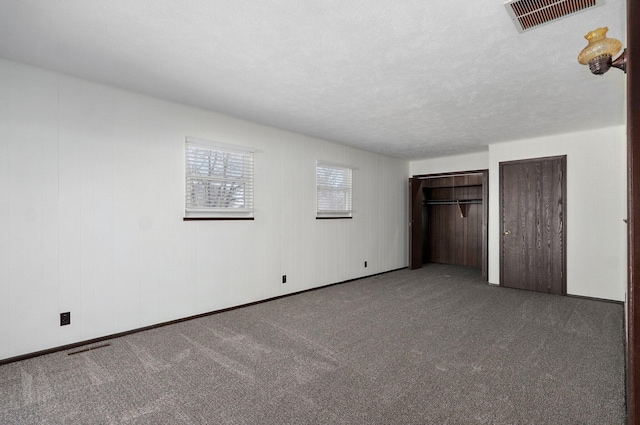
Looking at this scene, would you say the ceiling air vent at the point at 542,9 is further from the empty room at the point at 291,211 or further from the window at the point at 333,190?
the window at the point at 333,190

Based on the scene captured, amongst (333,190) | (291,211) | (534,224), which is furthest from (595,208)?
(291,211)

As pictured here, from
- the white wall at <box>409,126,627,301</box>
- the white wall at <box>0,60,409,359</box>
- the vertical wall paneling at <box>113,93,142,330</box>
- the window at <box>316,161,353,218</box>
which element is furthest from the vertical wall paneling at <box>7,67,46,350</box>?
the white wall at <box>409,126,627,301</box>

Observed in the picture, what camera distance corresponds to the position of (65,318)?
2.96 m

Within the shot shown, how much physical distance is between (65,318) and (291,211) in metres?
2.92

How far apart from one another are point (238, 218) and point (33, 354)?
2.32 metres

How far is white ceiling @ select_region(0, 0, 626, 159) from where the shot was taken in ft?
6.64

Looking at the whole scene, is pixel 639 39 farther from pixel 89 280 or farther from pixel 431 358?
pixel 89 280

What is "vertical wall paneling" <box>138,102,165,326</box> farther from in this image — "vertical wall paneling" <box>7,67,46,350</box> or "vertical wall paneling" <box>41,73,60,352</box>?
"vertical wall paneling" <box>7,67,46,350</box>

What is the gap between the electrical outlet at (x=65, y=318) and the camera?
2.95 metres

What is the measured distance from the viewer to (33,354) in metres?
2.79

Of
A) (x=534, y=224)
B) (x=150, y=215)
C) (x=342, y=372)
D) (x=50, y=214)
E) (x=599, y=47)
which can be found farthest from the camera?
(x=534, y=224)

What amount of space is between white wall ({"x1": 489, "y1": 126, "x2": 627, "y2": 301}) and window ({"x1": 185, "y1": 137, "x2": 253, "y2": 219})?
4.58 metres

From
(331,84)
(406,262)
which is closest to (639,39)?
(331,84)

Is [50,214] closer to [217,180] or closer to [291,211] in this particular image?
[217,180]
